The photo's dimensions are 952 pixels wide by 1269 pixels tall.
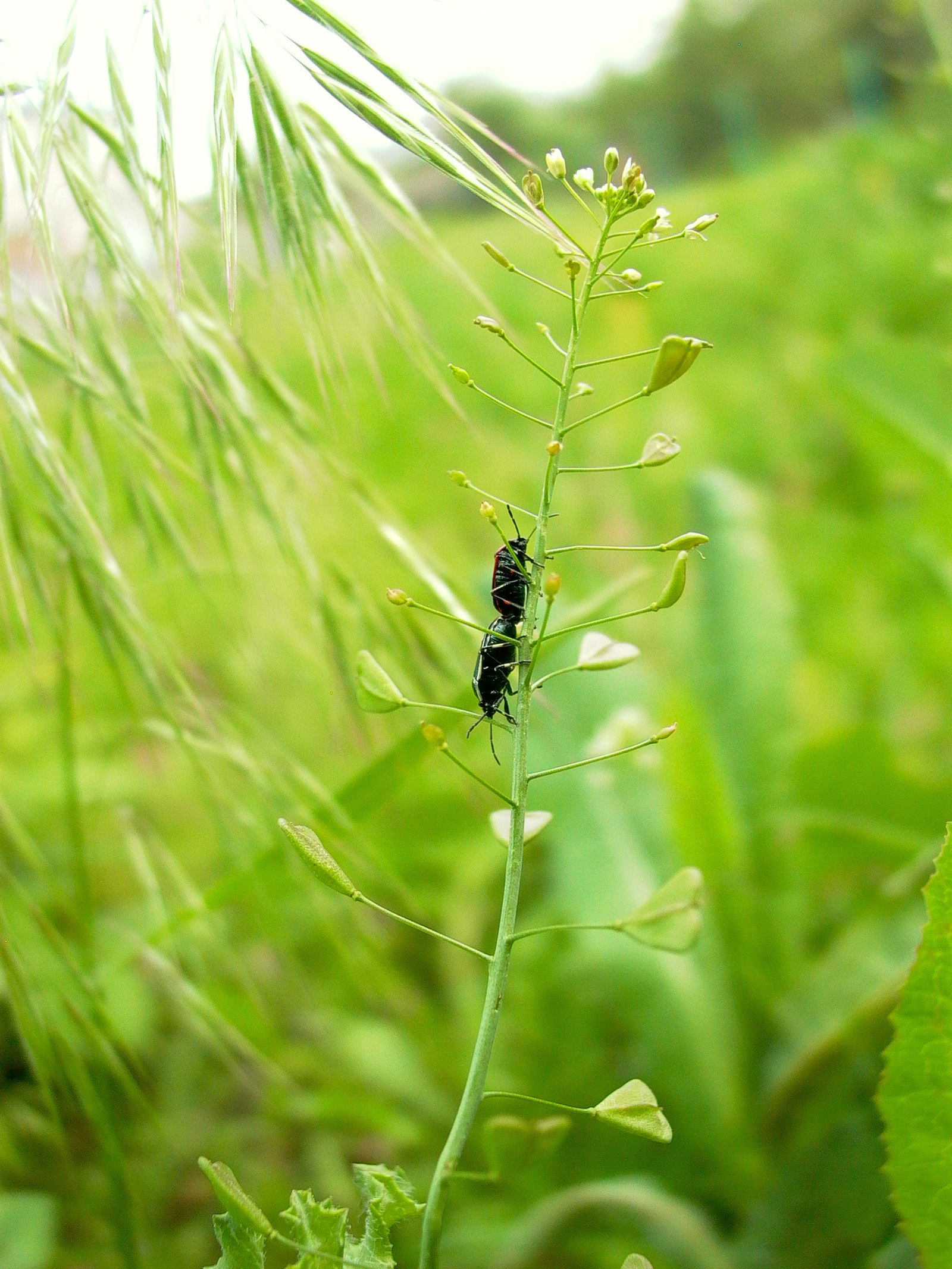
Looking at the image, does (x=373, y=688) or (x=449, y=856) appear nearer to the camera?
(x=373, y=688)

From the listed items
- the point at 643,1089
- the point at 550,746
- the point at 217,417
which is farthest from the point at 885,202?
the point at 643,1089

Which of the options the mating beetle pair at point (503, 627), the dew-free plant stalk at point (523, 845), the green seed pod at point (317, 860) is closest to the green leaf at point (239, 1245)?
the dew-free plant stalk at point (523, 845)

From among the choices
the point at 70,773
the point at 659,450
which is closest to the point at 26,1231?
the point at 70,773

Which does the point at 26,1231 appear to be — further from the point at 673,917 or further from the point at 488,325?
the point at 488,325

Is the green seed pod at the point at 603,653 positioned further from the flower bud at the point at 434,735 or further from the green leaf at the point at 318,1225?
the green leaf at the point at 318,1225

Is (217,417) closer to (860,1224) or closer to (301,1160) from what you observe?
(860,1224)

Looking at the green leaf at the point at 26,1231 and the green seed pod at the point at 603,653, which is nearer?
the green seed pod at the point at 603,653

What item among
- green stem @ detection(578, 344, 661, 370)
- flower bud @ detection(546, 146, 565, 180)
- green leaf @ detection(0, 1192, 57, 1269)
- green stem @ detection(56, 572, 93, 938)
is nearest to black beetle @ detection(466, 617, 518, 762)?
A: green stem @ detection(578, 344, 661, 370)
